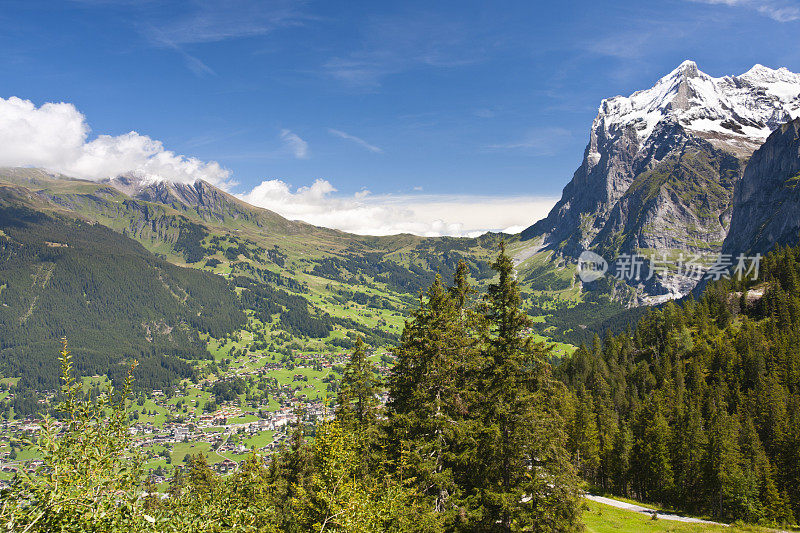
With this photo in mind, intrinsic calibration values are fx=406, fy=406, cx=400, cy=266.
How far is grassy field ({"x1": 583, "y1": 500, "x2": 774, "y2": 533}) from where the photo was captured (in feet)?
144

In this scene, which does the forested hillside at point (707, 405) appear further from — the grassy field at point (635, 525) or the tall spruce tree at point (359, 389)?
the tall spruce tree at point (359, 389)

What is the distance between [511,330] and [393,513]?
1561cm

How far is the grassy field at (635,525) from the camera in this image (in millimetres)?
43812

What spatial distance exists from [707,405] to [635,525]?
58.5 m

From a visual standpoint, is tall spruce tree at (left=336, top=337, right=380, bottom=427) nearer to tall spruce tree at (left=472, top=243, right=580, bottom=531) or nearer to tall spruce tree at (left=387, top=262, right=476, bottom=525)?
tall spruce tree at (left=387, top=262, right=476, bottom=525)

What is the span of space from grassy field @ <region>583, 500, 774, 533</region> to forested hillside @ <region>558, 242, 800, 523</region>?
758 inches

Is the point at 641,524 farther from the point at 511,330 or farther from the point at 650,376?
the point at 650,376

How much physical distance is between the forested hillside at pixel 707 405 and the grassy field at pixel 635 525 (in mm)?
19243

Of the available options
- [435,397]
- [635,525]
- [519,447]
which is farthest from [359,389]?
[635,525]

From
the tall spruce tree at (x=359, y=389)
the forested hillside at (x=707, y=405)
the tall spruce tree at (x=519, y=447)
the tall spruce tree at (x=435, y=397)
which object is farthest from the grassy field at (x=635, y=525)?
the tall spruce tree at (x=359, y=389)

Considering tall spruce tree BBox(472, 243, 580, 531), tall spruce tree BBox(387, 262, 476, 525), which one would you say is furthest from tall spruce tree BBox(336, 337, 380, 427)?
tall spruce tree BBox(472, 243, 580, 531)

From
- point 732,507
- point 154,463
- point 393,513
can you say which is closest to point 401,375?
point 393,513

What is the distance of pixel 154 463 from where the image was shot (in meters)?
169

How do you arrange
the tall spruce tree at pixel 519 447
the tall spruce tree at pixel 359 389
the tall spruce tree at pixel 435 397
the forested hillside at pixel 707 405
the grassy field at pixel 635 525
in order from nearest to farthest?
the tall spruce tree at pixel 519 447, the tall spruce tree at pixel 435 397, the tall spruce tree at pixel 359 389, the grassy field at pixel 635 525, the forested hillside at pixel 707 405
